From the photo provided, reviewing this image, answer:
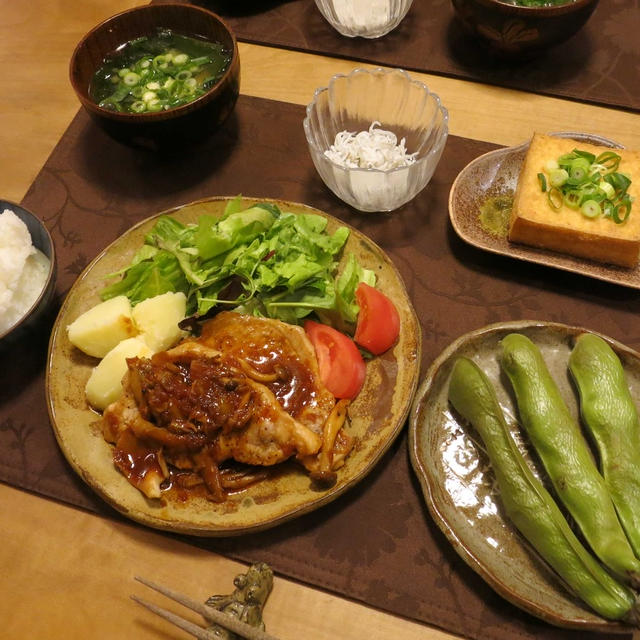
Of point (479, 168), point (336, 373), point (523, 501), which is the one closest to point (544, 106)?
point (479, 168)

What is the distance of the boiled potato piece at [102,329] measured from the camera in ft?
7.36

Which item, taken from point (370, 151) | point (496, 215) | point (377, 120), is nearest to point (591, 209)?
point (496, 215)

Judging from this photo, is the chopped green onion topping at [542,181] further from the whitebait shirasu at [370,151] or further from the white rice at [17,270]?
the white rice at [17,270]

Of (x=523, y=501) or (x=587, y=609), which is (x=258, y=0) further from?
(x=587, y=609)

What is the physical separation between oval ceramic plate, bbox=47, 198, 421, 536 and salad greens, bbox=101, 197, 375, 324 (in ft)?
0.41

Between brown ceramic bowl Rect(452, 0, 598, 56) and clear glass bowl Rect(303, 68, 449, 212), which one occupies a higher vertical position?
brown ceramic bowl Rect(452, 0, 598, 56)

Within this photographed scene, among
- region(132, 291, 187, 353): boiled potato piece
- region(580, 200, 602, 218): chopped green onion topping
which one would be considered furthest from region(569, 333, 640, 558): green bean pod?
region(132, 291, 187, 353): boiled potato piece

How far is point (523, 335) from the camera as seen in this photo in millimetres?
2232

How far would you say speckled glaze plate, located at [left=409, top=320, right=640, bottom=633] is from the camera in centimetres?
181

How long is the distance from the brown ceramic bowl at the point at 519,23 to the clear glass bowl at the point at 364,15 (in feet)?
1.24

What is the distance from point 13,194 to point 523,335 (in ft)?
8.40

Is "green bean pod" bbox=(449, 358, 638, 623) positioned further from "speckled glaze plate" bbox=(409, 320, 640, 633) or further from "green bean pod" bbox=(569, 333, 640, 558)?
"green bean pod" bbox=(569, 333, 640, 558)

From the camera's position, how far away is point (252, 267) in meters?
2.40

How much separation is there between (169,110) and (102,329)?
1.01 metres
